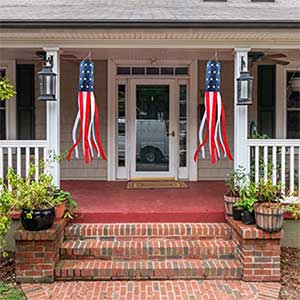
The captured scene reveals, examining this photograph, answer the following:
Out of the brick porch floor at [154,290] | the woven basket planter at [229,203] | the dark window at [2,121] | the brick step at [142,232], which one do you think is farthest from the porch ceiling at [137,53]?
the brick porch floor at [154,290]

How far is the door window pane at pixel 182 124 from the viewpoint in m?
7.63

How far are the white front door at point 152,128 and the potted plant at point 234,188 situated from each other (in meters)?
2.65

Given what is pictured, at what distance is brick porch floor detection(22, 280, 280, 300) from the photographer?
379cm

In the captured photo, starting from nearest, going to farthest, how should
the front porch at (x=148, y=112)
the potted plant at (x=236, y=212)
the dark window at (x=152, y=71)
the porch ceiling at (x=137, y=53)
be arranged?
the potted plant at (x=236, y=212) → the porch ceiling at (x=137, y=53) → the front porch at (x=148, y=112) → the dark window at (x=152, y=71)

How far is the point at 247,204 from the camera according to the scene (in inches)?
175

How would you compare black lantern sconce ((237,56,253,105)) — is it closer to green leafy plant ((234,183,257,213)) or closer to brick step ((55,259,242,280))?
green leafy plant ((234,183,257,213))

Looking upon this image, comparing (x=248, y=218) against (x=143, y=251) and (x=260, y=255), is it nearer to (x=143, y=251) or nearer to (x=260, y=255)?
(x=260, y=255)

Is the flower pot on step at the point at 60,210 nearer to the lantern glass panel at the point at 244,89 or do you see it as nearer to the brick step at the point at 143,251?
the brick step at the point at 143,251

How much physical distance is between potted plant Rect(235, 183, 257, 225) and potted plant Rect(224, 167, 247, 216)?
0.48ft

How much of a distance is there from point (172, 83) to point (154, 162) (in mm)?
1640

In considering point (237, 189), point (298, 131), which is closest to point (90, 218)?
point (237, 189)

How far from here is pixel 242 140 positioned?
17.0 ft

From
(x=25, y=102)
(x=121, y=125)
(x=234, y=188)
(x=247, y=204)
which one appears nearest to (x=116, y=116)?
(x=121, y=125)

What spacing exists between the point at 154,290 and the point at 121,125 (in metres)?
4.25
